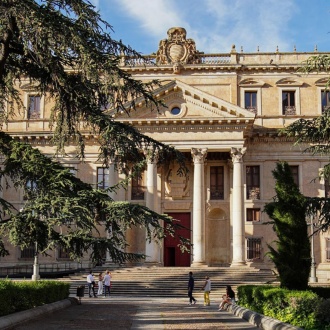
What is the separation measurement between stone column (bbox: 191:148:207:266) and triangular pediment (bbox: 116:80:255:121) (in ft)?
8.99

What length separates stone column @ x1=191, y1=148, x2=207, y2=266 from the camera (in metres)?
40.6

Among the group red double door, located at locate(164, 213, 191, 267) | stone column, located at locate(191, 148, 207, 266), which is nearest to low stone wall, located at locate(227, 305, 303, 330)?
stone column, located at locate(191, 148, 207, 266)

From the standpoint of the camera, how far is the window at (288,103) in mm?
46719

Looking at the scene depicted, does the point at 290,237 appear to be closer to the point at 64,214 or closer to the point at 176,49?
the point at 64,214

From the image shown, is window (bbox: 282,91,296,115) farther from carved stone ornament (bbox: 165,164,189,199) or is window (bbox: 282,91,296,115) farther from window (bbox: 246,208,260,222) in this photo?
carved stone ornament (bbox: 165,164,189,199)

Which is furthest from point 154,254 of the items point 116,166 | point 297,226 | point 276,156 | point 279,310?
point 116,166

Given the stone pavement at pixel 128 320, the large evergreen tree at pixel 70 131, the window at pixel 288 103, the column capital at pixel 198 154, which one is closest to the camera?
the large evergreen tree at pixel 70 131

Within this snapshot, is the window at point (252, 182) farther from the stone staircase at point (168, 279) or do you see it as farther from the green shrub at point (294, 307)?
the green shrub at point (294, 307)

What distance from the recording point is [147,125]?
42.1m

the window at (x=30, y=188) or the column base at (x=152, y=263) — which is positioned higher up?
the window at (x=30, y=188)

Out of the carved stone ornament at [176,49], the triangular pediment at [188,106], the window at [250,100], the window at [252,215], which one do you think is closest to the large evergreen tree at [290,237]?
the triangular pediment at [188,106]

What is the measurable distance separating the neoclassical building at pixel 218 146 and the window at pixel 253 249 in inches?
3.0

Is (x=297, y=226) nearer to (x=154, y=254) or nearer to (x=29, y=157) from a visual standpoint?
(x=29, y=157)

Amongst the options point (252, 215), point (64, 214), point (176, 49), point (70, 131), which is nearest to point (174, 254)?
point (252, 215)
